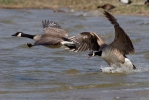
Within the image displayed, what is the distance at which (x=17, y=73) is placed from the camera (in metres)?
11.0

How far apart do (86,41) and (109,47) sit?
50cm

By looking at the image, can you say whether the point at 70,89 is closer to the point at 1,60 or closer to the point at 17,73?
the point at 17,73

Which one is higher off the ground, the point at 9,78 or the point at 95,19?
the point at 9,78

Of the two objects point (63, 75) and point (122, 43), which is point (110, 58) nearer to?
point (122, 43)

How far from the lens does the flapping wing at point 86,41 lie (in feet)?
35.1

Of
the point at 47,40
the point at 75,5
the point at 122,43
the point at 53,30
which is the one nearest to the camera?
the point at 47,40

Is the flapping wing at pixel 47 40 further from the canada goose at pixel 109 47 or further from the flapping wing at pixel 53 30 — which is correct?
the canada goose at pixel 109 47

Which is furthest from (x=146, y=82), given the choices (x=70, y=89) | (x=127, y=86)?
(x=70, y=89)

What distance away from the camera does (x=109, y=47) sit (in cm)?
1109

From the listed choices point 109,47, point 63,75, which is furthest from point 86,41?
point 63,75

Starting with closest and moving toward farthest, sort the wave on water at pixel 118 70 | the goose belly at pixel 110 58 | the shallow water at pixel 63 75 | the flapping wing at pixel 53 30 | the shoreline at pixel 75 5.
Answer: the shallow water at pixel 63 75
the flapping wing at pixel 53 30
the goose belly at pixel 110 58
the wave on water at pixel 118 70
the shoreline at pixel 75 5

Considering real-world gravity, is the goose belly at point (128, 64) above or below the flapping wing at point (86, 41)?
below

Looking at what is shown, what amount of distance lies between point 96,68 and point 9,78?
7.37ft

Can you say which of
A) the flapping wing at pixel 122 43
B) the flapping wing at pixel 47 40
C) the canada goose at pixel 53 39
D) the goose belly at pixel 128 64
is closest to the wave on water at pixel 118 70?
the goose belly at pixel 128 64
